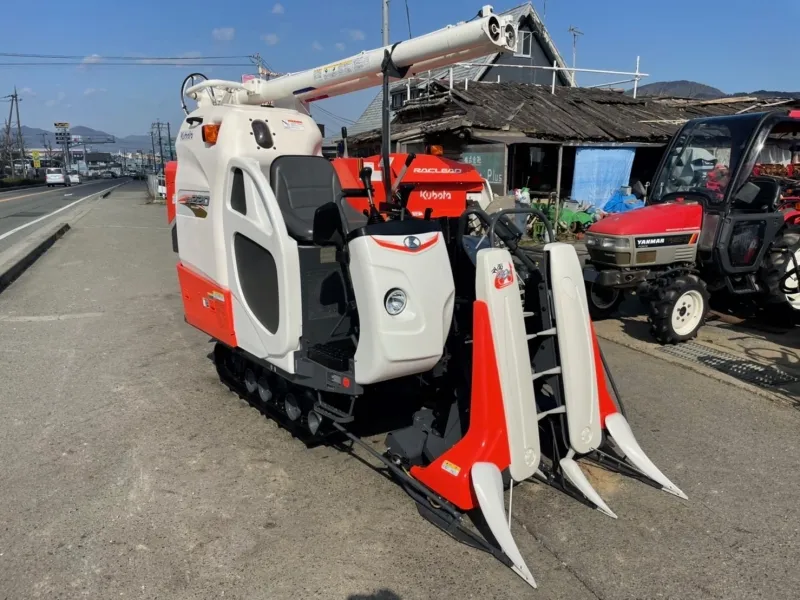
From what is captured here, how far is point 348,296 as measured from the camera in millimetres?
4184

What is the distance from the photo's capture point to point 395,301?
3285 mm

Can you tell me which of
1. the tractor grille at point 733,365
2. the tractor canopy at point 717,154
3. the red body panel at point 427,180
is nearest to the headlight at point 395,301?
the red body panel at point 427,180

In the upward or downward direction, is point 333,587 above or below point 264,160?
below

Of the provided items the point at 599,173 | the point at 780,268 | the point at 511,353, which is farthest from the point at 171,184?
the point at 599,173

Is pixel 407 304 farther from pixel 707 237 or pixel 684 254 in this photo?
pixel 707 237

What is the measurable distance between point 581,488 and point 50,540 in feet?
9.58

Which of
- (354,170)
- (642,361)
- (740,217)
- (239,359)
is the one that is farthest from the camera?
(354,170)

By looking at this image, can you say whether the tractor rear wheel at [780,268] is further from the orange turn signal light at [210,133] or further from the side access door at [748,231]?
the orange turn signal light at [210,133]

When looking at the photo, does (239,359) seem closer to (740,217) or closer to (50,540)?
(50,540)

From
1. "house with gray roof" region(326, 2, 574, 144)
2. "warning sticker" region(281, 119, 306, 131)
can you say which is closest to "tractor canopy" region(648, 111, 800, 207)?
"warning sticker" region(281, 119, 306, 131)

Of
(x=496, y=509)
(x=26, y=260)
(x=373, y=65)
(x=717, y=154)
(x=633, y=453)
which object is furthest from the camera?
(x=26, y=260)

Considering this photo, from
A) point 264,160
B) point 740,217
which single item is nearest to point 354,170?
point 264,160

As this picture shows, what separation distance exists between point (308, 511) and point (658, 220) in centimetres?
493

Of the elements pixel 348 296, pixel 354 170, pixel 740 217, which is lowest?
pixel 348 296
